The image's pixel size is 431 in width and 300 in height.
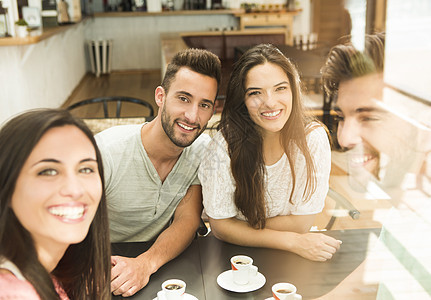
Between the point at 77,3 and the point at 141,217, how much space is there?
3737mm

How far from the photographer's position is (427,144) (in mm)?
620

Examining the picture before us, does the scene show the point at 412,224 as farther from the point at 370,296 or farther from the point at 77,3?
the point at 77,3

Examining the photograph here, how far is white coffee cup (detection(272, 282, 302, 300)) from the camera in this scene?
2.31 ft

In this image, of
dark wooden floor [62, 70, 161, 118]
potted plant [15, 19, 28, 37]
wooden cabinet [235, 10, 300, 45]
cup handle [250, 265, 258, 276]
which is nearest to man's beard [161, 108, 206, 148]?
dark wooden floor [62, 70, 161, 118]

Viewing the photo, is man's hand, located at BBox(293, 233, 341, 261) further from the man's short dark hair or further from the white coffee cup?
the man's short dark hair

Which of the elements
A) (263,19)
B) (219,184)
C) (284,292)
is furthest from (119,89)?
(263,19)

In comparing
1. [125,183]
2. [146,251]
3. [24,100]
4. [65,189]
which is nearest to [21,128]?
[65,189]

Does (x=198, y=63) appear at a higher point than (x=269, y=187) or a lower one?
higher

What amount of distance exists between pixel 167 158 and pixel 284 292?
1.49 feet

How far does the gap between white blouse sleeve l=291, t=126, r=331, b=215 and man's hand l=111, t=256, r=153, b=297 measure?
34 centimetres

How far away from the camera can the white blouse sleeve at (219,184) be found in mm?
957

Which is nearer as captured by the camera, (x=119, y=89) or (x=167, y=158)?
(x=167, y=158)

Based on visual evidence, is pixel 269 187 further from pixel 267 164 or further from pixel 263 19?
pixel 263 19

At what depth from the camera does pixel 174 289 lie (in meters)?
0.72
